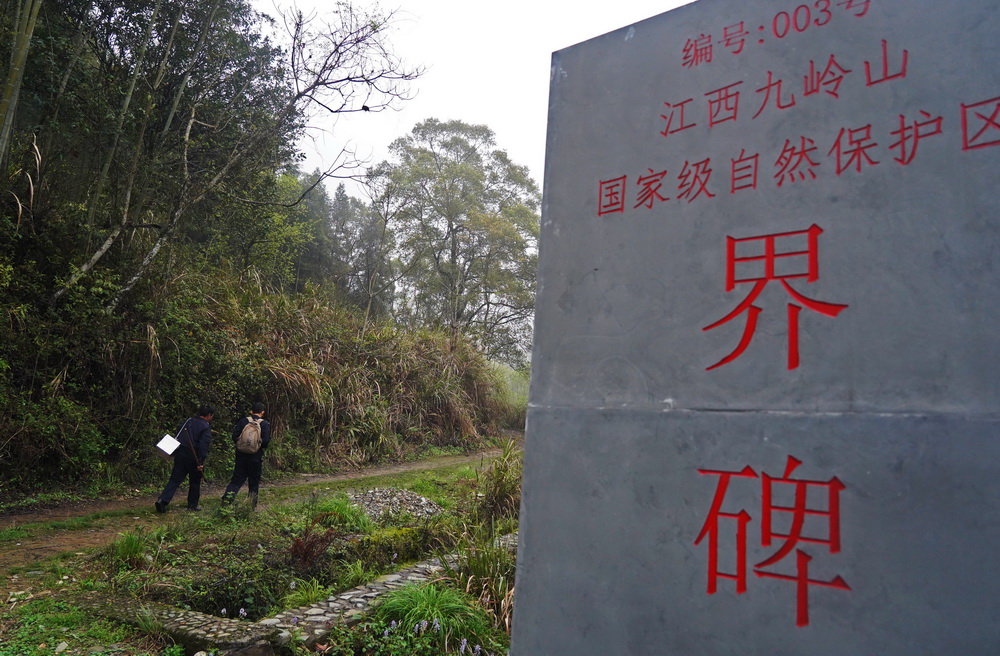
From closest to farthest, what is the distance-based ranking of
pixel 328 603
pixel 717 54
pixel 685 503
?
1. pixel 685 503
2. pixel 717 54
3. pixel 328 603

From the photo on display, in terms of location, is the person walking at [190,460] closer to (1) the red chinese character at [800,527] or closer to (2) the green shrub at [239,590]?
(2) the green shrub at [239,590]

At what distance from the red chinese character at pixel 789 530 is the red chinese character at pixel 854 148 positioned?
649mm

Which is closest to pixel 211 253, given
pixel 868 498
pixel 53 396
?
pixel 53 396

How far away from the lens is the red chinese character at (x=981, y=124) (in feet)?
4.13

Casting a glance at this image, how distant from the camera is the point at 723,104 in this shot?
5.30 ft

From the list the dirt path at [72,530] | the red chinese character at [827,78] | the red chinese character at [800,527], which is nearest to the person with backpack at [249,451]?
the dirt path at [72,530]

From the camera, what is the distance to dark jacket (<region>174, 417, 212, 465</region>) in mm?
5770

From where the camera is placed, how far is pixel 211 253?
1075cm

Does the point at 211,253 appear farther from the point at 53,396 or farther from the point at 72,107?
the point at 53,396

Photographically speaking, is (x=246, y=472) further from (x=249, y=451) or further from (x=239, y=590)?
(x=239, y=590)

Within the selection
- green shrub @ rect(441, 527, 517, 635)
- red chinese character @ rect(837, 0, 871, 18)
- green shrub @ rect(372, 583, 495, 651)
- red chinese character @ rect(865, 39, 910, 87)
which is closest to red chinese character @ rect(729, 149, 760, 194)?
red chinese character @ rect(865, 39, 910, 87)

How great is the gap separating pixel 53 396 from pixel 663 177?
6.81 metres

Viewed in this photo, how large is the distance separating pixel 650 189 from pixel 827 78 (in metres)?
0.46

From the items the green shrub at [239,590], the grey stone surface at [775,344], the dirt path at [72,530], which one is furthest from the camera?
the dirt path at [72,530]
